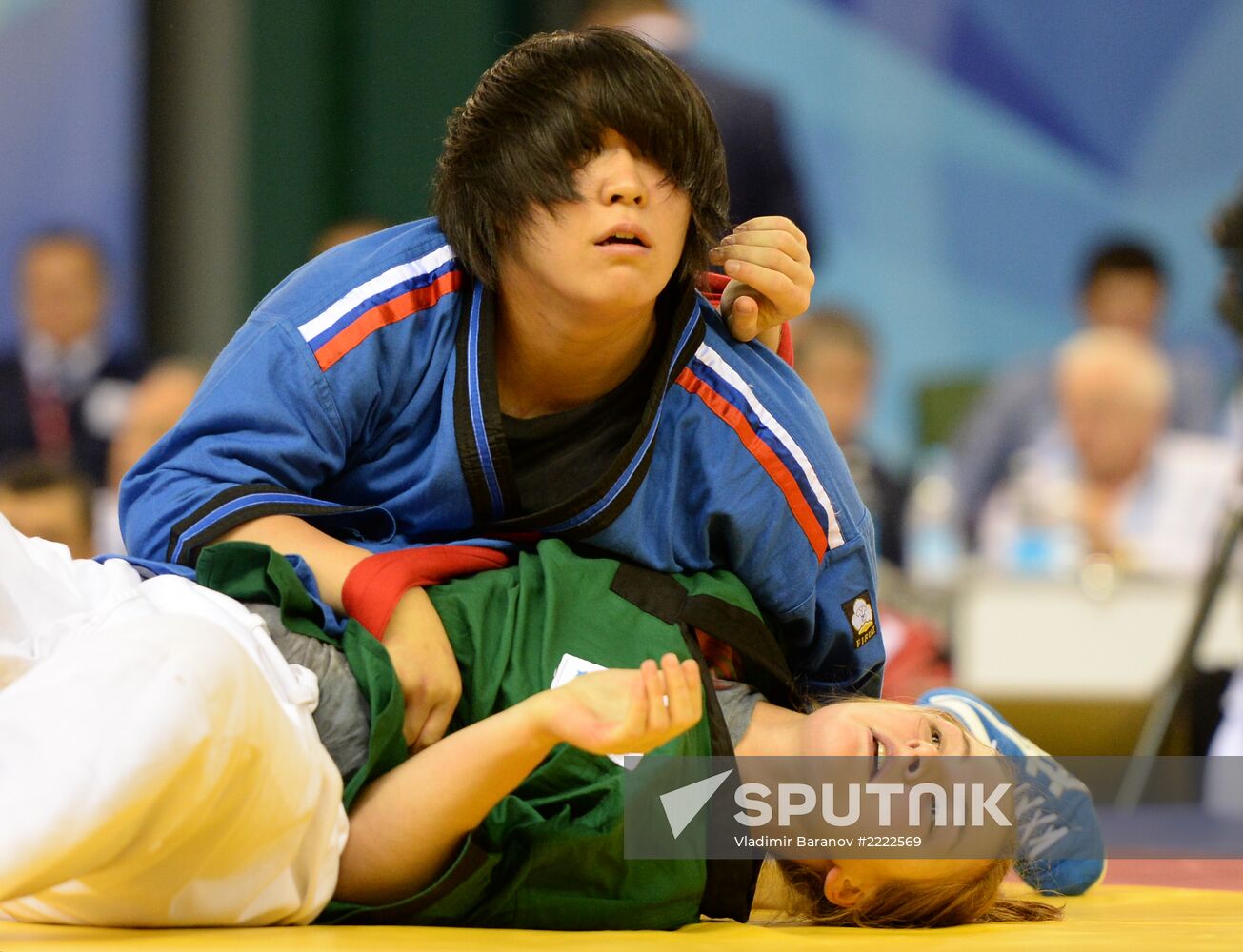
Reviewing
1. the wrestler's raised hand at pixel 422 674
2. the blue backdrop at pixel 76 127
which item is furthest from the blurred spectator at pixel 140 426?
the wrestler's raised hand at pixel 422 674

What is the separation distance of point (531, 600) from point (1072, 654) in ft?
8.71

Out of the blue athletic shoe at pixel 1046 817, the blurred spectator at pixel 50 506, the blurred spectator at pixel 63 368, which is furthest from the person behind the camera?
the blurred spectator at pixel 63 368

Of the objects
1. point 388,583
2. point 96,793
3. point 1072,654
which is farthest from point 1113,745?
point 96,793

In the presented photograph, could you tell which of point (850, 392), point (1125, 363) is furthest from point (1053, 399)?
point (850, 392)

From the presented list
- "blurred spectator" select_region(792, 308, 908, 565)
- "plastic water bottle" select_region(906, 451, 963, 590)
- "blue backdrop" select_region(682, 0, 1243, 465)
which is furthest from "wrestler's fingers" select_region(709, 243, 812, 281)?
"blue backdrop" select_region(682, 0, 1243, 465)

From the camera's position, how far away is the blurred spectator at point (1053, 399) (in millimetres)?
4992

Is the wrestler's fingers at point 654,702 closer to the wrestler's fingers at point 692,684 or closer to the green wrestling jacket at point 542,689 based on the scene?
the wrestler's fingers at point 692,684

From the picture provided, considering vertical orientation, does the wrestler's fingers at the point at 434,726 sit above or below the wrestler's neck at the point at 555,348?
below

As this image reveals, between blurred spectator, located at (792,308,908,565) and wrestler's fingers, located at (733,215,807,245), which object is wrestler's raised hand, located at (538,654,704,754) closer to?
wrestler's fingers, located at (733,215,807,245)

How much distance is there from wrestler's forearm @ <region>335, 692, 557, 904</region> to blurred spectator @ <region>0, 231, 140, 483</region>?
10.1 ft

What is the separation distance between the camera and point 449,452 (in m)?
1.74

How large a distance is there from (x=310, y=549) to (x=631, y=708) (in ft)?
1.56

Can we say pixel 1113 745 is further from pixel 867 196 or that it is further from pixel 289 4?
pixel 289 4

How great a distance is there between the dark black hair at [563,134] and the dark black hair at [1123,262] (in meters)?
3.87
